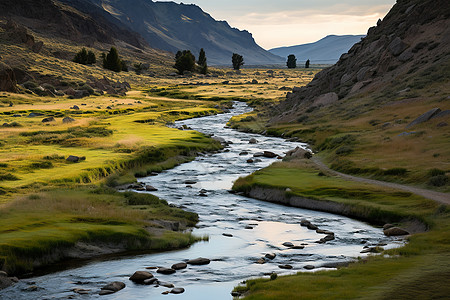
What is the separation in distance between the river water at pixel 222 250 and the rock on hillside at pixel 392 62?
47.9 meters

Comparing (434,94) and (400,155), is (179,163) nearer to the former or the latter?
(400,155)

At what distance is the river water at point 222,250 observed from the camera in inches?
773

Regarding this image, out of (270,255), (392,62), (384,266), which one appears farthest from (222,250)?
(392,62)

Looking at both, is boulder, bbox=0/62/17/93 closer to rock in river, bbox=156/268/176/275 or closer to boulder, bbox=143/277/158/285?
rock in river, bbox=156/268/176/275

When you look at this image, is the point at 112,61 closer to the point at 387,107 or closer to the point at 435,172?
the point at 387,107

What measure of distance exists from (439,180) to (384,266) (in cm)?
1702

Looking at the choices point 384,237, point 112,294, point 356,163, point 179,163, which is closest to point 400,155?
point 356,163

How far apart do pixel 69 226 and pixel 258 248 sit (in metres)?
9.97

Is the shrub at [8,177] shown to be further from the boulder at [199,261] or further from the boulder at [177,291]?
the boulder at [177,291]

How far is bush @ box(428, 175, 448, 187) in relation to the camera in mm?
33969

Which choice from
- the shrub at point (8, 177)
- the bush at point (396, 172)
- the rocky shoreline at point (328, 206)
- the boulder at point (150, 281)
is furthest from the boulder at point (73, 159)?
the bush at point (396, 172)

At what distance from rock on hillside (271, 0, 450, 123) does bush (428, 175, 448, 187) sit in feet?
137

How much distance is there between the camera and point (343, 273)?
19562mm

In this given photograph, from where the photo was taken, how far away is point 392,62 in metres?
88.1
